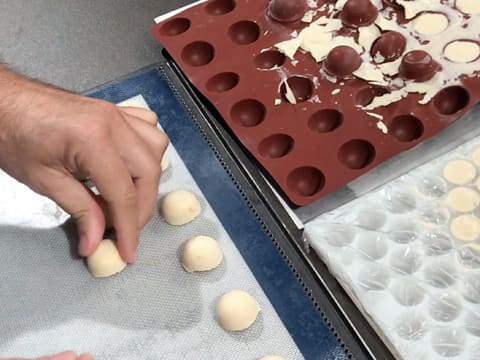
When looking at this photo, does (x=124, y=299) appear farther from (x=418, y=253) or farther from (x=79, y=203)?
(x=418, y=253)

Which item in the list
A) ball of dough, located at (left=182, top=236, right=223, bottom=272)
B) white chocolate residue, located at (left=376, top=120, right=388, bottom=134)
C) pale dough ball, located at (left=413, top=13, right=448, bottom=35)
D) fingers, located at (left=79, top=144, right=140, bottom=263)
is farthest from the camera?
pale dough ball, located at (left=413, top=13, right=448, bottom=35)

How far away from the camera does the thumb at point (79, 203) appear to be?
839 mm

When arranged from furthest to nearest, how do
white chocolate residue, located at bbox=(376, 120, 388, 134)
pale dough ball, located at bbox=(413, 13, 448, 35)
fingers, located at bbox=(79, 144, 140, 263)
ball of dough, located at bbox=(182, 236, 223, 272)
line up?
pale dough ball, located at bbox=(413, 13, 448, 35), white chocolate residue, located at bbox=(376, 120, 388, 134), ball of dough, located at bbox=(182, 236, 223, 272), fingers, located at bbox=(79, 144, 140, 263)

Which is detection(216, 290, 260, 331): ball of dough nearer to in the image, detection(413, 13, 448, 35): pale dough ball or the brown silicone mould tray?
the brown silicone mould tray

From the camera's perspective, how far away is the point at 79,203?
0.85 metres

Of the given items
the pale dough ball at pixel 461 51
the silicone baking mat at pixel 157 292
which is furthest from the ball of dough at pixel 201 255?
the pale dough ball at pixel 461 51

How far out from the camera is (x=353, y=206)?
3.05 feet

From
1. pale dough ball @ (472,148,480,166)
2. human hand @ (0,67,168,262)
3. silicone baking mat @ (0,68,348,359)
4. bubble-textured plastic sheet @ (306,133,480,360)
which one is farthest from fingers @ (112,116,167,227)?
pale dough ball @ (472,148,480,166)

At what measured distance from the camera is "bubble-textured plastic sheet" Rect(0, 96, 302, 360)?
0.87m

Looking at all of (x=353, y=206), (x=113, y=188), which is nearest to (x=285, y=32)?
(x=353, y=206)

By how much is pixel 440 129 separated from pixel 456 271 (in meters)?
0.24

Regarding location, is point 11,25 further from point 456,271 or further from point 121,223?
point 456,271

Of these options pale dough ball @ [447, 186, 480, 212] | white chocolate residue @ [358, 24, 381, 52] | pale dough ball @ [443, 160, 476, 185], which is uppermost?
white chocolate residue @ [358, 24, 381, 52]

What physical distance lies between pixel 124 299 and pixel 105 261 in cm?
6
